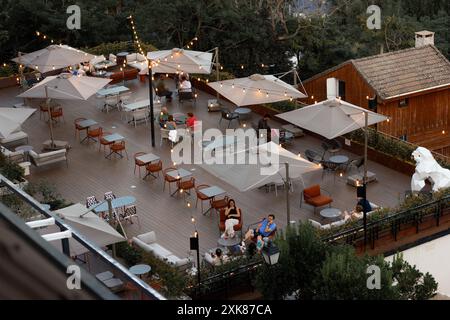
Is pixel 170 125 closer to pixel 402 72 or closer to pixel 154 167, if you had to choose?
pixel 154 167

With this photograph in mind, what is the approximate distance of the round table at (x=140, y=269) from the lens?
13.5 m

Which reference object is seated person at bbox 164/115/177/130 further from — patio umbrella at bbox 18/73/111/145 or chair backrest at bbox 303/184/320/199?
chair backrest at bbox 303/184/320/199

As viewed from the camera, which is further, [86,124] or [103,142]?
[86,124]

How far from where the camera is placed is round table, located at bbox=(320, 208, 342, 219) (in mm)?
16059

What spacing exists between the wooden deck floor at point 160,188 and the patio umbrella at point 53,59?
259cm

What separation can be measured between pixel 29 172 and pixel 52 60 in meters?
6.62

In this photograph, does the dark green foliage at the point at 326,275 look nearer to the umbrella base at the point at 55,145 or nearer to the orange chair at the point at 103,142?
the orange chair at the point at 103,142

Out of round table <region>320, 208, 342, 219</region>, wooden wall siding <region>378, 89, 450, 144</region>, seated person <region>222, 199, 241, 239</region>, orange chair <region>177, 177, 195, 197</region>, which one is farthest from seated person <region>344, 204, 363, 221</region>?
wooden wall siding <region>378, 89, 450, 144</region>

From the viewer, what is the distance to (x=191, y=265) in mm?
14203

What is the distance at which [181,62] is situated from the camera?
80.4 feet

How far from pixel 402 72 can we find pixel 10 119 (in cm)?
1323

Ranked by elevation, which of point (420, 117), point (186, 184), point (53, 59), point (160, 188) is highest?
point (53, 59)

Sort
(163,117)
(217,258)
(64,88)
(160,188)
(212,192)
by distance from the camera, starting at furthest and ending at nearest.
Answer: (163,117) → (64,88) → (160,188) → (212,192) → (217,258)

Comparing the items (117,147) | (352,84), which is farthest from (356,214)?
(352,84)
